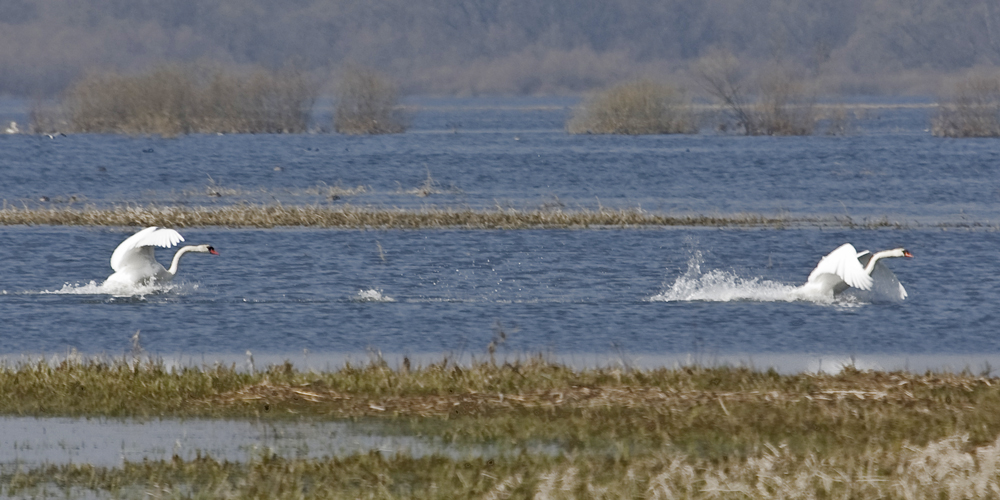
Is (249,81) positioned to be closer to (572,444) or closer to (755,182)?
(755,182)

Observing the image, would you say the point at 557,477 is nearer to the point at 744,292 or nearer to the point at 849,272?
the point at 849,272

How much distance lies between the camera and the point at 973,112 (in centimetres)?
8288

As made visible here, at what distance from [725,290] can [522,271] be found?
4.49m

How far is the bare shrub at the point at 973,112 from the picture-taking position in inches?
3206

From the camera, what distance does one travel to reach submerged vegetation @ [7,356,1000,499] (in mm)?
9250

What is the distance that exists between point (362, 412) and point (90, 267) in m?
15.8

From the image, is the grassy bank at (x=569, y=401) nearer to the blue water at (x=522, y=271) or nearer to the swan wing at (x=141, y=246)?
the blue water at (x=522, y=271)

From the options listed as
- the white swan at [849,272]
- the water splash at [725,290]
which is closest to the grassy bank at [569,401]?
the white swan at [849,272]

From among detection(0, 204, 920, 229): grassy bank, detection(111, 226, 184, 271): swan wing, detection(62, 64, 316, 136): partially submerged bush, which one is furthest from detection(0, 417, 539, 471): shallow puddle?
detection(62, 64, 316, 136): partially submerged bush

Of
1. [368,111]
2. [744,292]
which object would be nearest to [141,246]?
[744,292]

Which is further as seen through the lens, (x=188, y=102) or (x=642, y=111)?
(x=188, y=102)

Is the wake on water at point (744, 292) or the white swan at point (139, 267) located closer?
the white swan at point (139, 267)

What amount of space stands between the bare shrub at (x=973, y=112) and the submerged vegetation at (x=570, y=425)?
71.3m

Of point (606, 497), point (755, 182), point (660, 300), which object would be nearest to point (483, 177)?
point (755, 182)
